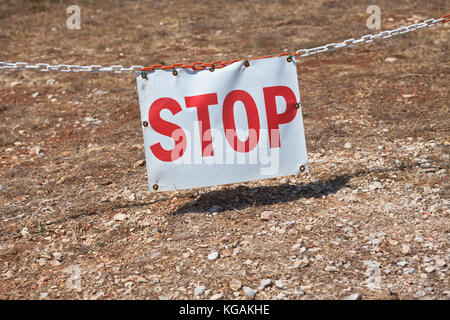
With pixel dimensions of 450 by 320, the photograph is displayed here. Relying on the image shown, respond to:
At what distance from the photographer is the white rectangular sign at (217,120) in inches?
134

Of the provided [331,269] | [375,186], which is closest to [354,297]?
[331,269]

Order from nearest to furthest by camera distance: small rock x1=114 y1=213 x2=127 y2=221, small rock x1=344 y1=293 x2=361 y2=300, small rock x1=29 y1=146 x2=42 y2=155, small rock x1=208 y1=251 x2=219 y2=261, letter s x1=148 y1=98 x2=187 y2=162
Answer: small rock x1=344 y1=293 x2=361 y2=300, small rock x1=208 y1=251 x2=219 y2=261, letter s x1=148 y1=98 x2=187 y2=162, small rock x1=114 y1=213 x2=127 y2=221, small rock x1=29 y1=146 x2=42 y2=155

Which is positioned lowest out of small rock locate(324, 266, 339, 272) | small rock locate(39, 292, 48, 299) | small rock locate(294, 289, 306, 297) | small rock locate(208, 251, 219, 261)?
small rock locate(294, 289, 306, 297)

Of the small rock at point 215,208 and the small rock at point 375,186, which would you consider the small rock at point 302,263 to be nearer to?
the small rock at point 215,208

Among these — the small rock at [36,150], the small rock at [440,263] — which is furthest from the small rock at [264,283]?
the small rock at [36,150]

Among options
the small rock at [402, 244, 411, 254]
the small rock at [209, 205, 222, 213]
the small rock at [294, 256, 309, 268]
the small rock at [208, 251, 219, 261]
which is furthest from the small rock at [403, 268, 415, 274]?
the small rock at [209, 205, 222, 213]

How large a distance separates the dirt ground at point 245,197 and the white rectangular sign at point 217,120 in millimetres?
340

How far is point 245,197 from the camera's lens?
12.4 feet

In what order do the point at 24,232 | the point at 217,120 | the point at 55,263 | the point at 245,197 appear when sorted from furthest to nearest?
the point at 245,197
the point at 24,232
the point at 217,120
the point at 55,263

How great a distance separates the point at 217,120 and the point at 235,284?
1076mm

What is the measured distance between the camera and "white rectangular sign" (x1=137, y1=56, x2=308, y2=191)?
11.2 ft

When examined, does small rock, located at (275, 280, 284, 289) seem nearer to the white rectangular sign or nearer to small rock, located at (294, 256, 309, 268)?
small rock, located at (294, 256, 309, 268)

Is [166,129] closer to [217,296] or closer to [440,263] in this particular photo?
[217,296]

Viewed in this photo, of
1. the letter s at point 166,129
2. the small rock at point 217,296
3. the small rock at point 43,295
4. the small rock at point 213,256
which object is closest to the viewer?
the small rock at point 217,296
